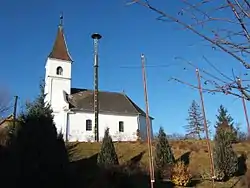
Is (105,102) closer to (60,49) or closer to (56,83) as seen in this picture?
(56,83)

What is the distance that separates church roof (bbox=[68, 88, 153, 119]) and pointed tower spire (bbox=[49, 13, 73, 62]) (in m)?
4.57

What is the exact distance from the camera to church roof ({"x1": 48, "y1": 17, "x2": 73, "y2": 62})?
146ft

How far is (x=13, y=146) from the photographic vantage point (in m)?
11.2

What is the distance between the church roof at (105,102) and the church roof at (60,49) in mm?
4563

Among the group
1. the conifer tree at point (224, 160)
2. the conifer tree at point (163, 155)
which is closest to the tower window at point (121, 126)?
the conifer tree at point (163, 155)

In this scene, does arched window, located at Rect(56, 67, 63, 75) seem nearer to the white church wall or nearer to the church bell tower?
the church bell tower

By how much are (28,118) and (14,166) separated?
1.80m

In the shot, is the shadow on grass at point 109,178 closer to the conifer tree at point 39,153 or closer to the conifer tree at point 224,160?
the conifer tree at point 39,153

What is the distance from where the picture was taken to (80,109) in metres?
40.6

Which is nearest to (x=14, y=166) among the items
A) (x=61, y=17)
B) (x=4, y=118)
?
(x=4, y=118)

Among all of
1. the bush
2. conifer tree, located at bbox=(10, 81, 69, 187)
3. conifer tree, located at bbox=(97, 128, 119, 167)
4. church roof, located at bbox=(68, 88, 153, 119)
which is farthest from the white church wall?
conifer tree, located at bbox=(10, 81, 69, 187)

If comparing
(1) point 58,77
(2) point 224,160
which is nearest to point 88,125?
(1) point 58,77

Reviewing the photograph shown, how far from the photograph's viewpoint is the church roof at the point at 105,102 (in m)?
41.8

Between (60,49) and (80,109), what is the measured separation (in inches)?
410
